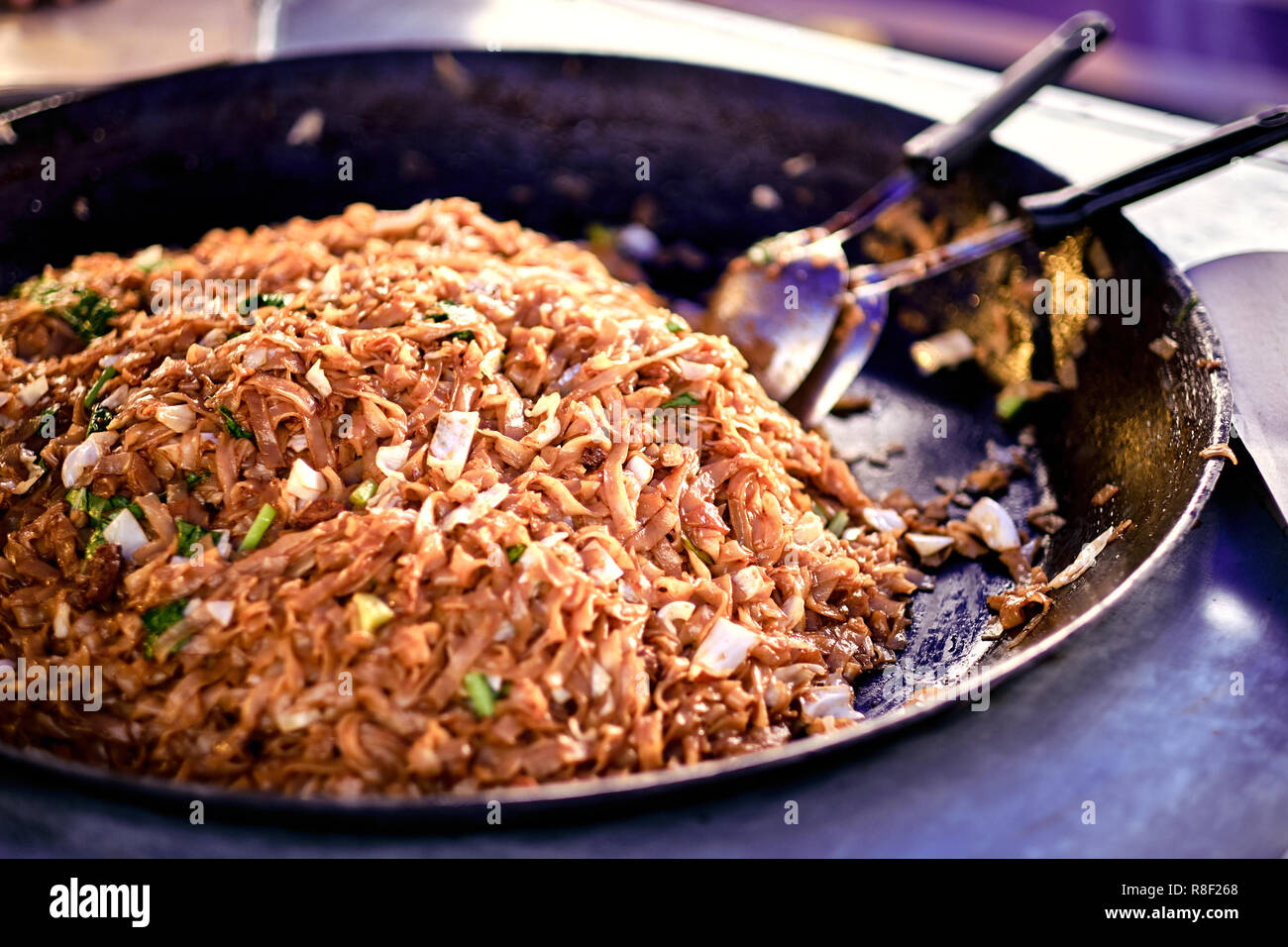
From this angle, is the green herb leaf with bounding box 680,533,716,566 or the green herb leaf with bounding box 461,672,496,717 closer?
the green herb leaf with bounding box 461,672,496,717

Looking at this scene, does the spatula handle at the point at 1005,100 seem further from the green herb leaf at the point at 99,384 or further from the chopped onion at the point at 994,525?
the green herb leaf at the point at 99,384

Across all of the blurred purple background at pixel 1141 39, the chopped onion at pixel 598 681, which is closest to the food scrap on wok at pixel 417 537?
the chopped onion at pixel 598 681

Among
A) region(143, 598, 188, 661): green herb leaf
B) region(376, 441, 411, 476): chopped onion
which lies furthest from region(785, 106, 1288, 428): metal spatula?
region(143, 598, 188, 661): green herb leaf

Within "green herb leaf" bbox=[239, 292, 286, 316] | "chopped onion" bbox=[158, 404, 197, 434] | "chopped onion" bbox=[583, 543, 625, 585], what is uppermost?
"green herb leaf" bbox=[239, 292, 286, 316]

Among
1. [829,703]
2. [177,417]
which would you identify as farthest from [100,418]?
[829,703]

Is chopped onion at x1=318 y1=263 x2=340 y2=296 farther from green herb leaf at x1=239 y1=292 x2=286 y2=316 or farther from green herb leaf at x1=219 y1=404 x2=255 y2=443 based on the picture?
green herb leaf at x1=219 y1=404 x2=255 y2=443

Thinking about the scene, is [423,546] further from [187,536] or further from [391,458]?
[187,536]
